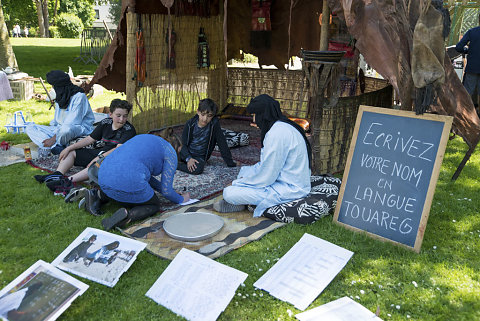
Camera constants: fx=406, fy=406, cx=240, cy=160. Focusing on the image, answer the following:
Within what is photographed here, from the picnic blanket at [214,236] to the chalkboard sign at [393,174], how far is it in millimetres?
768

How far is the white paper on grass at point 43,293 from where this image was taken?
2465 mm

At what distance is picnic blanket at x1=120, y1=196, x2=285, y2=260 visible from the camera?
3371 mm

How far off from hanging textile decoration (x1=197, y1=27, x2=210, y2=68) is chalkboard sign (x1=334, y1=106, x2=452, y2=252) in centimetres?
429

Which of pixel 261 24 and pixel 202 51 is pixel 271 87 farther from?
pixel 202 51

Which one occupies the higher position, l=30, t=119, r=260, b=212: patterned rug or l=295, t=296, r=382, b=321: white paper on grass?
l=30, t=119, r=260, b=212: patterned rug

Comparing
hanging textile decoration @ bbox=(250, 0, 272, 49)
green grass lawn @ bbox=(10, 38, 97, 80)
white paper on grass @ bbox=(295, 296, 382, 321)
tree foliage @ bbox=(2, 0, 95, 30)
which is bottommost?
white paper on grass @ bbox=(295, 296, 382, 321)

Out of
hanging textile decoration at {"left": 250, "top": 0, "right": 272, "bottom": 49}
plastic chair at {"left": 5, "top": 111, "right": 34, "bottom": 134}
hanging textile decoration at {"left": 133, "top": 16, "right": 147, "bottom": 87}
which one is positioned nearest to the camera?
hanging textile decoration at {"left": 133, "top": 16, "right": 147, "bottom": 87}

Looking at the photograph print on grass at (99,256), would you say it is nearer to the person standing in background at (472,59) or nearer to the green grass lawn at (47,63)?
the person standing in background at (472,59)

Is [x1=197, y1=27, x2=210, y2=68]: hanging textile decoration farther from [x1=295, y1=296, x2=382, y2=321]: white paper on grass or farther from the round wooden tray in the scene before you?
[x1=295, y1=296, x2=382, y2=321]: white paper on grass

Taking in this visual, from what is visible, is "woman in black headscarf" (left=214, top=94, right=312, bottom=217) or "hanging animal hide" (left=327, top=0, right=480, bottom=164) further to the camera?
"woman in black headscarf" (left=214, top=94, right=312, bottom=217)

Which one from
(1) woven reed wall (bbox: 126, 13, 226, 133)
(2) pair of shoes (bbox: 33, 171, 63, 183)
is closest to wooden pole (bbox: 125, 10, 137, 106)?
(1) woven reed wall (bbox: 126, 13, 226, 133)

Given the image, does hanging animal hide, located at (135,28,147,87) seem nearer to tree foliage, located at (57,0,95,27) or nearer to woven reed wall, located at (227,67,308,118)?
woven reed wall, located at (227,67,308,118)

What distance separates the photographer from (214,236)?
3617 mm

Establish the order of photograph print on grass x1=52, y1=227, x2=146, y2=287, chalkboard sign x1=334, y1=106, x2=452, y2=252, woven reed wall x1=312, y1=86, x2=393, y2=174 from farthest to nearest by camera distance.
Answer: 1. woven reed wall x1=312, y1=86, x2=393, y2=174
2. chalkboard sign x1=334, y1=106, x2=452, y2=252
3. photograph print on grass x1=52, y1=227, x2=146, y2=287
